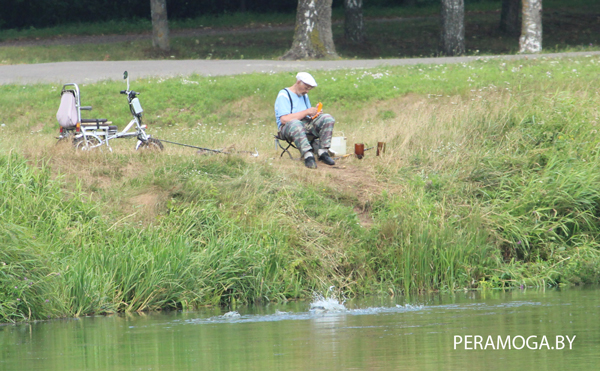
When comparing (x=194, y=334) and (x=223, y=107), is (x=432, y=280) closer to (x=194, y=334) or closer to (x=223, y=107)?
(x=194, y=334)

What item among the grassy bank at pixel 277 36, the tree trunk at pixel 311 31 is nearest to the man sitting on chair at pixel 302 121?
the tree trunk at pixel 311 31

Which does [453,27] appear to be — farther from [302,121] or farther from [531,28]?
[302,121]

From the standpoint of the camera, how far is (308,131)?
12703mm

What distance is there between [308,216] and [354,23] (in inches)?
868

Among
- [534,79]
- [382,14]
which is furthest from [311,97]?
A: [382,14]

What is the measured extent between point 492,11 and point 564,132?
29122 millimetres

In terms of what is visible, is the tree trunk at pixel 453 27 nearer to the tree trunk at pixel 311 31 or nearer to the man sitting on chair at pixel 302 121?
the tree trunk at pixel 311 31

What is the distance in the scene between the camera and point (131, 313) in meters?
9.35

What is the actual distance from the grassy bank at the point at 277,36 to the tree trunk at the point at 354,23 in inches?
12.9

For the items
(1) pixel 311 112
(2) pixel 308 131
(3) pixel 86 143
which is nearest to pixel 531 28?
(2) pixel 308 131

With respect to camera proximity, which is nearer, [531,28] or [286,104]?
[286,104]

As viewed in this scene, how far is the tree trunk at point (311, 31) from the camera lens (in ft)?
83.2

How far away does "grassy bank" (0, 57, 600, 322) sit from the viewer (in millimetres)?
9570

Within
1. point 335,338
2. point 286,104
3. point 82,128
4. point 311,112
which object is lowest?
point 335,338
